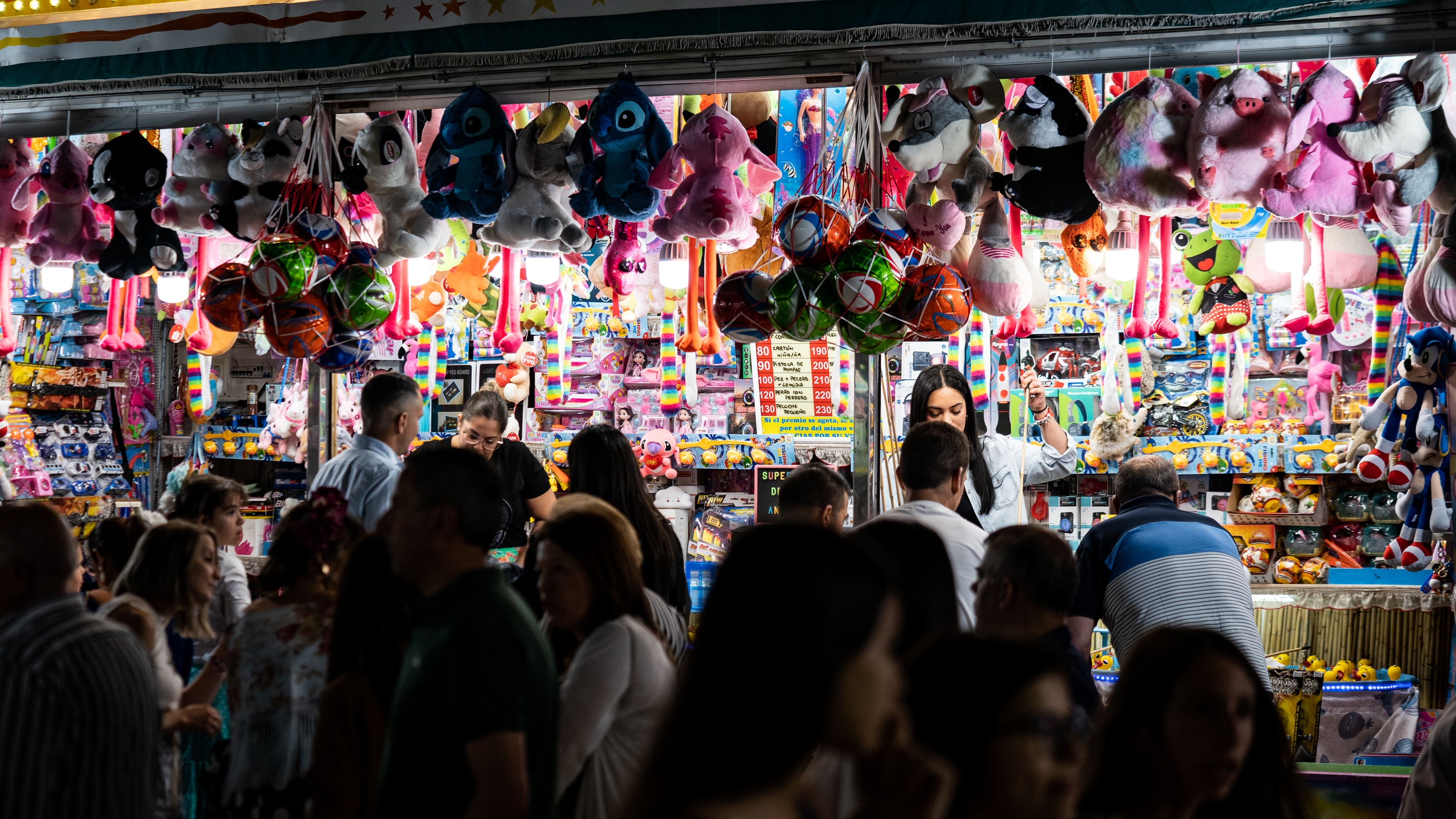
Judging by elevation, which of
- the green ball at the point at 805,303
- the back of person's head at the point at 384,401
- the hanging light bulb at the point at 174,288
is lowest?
the back of person's head at the point at 384,401

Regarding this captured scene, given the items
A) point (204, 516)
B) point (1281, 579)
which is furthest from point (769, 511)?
point (204, 516)

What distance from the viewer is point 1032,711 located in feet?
3.91

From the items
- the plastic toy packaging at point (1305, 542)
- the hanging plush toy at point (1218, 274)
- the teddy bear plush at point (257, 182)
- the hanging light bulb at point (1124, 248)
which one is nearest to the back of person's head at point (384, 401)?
the teddy bear plush at point (257, 182)

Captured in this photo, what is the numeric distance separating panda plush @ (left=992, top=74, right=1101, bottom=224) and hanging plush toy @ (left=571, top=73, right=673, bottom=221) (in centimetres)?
106

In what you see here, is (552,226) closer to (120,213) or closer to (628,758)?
(120,213)

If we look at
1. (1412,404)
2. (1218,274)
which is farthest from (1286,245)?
(1412,404)

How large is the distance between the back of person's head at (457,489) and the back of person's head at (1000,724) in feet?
3.06

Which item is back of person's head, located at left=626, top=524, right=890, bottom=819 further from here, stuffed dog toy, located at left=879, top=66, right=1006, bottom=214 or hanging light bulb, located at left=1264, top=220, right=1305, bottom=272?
hanging light bulb, located at left=1264, top=220, right=1305, bottom=272

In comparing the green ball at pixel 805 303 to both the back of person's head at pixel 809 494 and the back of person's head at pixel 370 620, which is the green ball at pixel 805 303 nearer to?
the back of person's head at pixel 809 494

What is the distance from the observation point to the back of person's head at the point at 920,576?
2016 mm

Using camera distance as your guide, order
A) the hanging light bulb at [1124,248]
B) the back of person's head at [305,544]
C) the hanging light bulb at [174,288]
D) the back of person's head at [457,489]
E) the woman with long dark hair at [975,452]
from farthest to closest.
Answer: the hanging light bulb at [174,288]
the hanging light bulb at [1124,248]
the woman with long dark hair at [975,452]
the back of person's head at [305,544]
the back of person's head at [457,489]

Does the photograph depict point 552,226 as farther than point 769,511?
No

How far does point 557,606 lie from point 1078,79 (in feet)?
9.14

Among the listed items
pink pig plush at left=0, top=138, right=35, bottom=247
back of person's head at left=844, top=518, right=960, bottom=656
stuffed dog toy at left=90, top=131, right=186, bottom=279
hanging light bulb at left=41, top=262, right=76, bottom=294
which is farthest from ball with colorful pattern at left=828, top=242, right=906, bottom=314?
hanging light bulb at left=41, top=262, right=76, bottom=294
